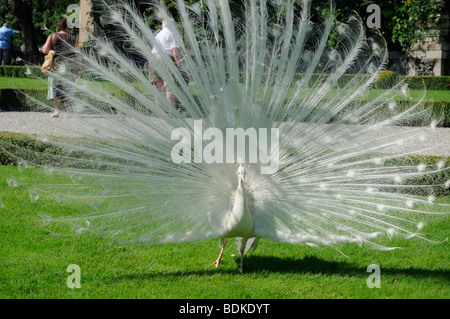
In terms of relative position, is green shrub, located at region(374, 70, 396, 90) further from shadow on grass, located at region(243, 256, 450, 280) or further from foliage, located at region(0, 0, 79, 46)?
foliage, located at region(0, 0, 79, 46)

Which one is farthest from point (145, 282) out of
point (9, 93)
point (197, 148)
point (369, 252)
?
point (9, 93)

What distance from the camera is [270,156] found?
4.48 meters

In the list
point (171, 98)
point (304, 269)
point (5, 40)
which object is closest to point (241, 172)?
point (171, 98)

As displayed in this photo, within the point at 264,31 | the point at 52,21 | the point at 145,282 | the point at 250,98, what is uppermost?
the point at 52,21

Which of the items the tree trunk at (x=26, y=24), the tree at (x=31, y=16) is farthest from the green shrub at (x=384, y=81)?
the tree trunk at (x=26, y=24)

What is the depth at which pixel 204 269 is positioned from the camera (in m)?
4.96

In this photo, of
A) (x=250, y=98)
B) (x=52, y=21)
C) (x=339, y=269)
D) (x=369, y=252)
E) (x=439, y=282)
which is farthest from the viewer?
(x=52, y=21)

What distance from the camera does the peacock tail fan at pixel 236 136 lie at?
4.39 m

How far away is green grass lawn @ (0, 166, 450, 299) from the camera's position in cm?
442

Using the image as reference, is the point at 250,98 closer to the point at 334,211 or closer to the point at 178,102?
the point at 178,102

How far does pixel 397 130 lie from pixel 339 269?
4.44 feet
